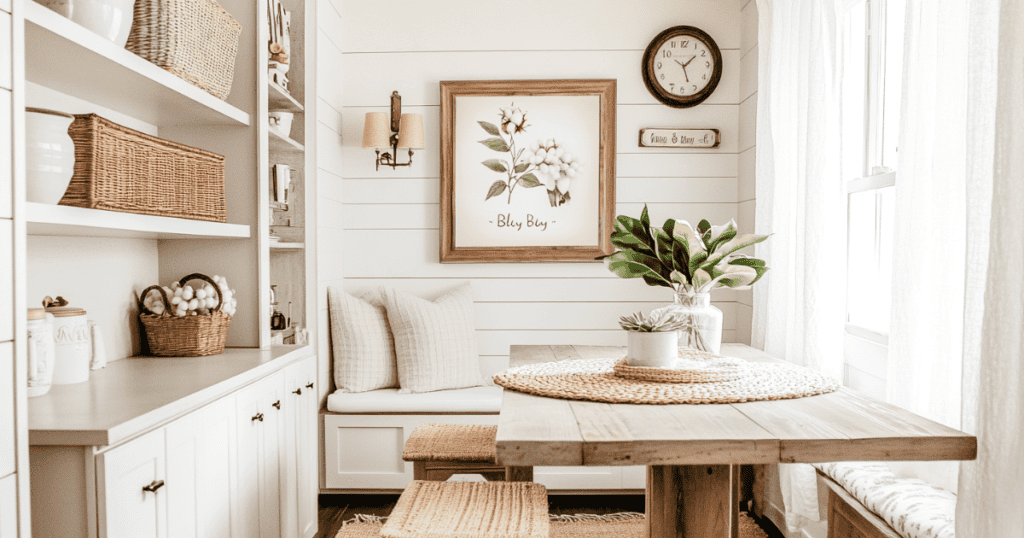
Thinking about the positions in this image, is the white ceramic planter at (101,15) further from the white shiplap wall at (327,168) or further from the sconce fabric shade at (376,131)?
the sconce fabric shade at (376,131)

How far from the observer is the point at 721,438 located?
1146mm

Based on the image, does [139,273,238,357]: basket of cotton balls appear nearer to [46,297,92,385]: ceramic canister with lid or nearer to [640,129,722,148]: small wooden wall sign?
[46,297,92,385]: ceramic canister with lid

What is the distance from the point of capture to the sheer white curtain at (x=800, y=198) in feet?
7.39

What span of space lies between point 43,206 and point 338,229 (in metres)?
1.92

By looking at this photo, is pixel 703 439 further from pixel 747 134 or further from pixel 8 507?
pixel 747 134

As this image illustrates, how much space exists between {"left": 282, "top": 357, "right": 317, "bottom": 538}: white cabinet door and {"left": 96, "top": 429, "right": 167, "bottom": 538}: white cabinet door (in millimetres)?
829

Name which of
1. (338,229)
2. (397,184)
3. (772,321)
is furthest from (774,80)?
(338,229)

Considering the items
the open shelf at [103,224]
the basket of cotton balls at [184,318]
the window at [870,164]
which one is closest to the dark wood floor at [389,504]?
the basket of cotton balls at [184,318]

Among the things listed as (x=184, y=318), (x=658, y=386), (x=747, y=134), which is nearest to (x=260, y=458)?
(x=184, y=318)

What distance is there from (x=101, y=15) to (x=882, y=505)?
7.29 feet

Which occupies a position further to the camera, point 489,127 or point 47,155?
point 489,127

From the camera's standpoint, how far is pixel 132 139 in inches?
67.9

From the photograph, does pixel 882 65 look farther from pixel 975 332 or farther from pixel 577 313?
pixel 577 313

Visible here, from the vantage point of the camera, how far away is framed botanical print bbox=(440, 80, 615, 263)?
3318mm
